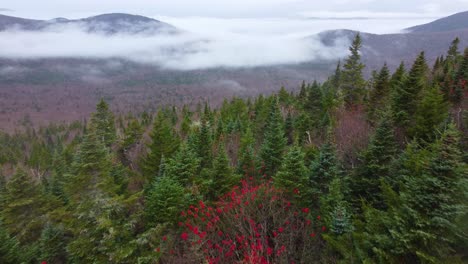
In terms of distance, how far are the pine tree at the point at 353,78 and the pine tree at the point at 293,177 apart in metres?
19.9

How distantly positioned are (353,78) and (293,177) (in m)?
23.3

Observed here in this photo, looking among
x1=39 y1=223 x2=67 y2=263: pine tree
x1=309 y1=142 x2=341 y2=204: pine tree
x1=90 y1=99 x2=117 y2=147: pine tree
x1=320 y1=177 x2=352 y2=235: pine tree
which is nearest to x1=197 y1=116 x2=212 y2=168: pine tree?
x1=39 y1=223 x2=67 y2=263: pine tree

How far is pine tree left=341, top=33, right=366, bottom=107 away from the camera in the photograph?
31.6m

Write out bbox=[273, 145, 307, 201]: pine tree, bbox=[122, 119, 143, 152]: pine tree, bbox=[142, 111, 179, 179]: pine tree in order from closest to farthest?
bbox=[273, 145, 307, 201]: pine tree → bbox=[142, 111, 179, 179]: pine tree → bbox=[122, 119, 143, 152]: pine tree

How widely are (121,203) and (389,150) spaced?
13.2 m

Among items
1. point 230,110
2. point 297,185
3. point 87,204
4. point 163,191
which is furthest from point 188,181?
point 230,110

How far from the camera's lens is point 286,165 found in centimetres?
1462

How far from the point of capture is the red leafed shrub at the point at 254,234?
979 centimetres

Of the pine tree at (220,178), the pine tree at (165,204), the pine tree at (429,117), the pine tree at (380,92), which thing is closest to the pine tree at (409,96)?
the pine tree at (429,117)

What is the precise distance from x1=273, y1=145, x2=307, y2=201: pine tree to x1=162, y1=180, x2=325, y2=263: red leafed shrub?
33.4 inches

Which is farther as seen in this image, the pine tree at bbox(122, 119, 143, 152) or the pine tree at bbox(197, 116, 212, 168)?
the pine tree at bbox(122, 119, 143, 152)

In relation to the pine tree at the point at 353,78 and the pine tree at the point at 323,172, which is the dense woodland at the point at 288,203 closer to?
the pine tree at the point at 323,172

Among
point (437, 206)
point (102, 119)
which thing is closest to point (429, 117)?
point (437, 206)

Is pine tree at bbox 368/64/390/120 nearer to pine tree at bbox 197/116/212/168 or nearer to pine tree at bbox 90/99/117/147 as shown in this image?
pine tree at bbox 197/116/212/168
